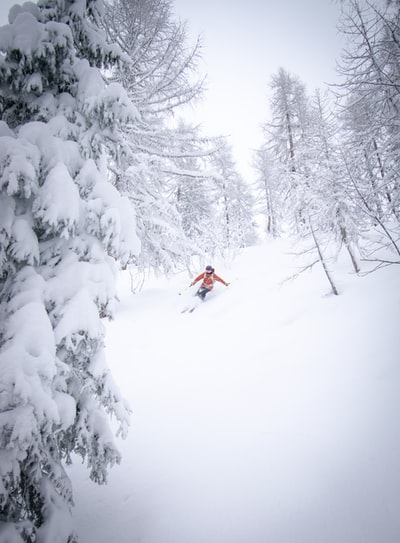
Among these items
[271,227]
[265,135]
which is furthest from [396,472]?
[271,227]

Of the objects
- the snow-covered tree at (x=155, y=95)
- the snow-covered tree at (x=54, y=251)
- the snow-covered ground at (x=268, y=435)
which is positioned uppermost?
the snow-covered tree at (x=155, y=95)

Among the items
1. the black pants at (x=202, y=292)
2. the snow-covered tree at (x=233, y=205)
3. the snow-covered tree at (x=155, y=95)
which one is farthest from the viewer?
→ the snow-covered tree at (x=233, y=205)

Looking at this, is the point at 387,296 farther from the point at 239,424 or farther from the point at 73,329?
the point at 73,329

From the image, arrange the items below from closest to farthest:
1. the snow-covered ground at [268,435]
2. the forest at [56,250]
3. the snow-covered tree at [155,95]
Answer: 1. the forest at [56,250]
2. the snow-covered ground at [268,435]
3. the snow-covered tree at [155,95]

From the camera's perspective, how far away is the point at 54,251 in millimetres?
2920

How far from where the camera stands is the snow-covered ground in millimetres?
2635

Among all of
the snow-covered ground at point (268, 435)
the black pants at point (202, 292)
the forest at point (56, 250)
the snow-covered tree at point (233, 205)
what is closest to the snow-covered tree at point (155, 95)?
the black pants at point (202, 292)

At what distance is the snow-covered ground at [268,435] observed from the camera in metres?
2.63

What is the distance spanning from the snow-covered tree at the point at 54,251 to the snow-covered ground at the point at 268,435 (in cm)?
107

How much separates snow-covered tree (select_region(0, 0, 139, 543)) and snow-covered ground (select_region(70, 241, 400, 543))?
1.07m

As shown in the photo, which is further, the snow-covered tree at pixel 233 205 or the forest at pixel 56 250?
the snow-covered tree at pixel 233 205

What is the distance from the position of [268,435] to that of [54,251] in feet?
13.2

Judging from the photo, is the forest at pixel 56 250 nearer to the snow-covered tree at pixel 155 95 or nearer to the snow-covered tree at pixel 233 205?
the snow-covered tree at pixel 155 95

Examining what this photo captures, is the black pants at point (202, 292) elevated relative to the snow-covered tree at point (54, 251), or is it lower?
lower
